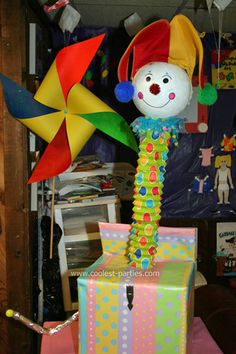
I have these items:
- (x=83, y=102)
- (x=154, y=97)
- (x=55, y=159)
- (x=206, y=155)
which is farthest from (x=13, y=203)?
(x=206, y=155)

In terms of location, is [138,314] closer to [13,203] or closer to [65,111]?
[65,111]

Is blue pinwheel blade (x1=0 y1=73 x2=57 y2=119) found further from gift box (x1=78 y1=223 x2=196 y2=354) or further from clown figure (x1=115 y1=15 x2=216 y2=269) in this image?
gift box (x1=78 y1=223 x2=196 y2=354)

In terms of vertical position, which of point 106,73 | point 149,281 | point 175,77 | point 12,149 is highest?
point 106,73

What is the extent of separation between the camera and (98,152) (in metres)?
2.58

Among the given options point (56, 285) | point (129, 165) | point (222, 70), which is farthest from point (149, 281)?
point (222, 70)

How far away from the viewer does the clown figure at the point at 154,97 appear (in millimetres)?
912

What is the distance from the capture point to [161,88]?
906mm

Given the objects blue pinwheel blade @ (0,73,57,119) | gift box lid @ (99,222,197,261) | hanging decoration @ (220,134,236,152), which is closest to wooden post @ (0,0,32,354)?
blue pinwheel blade @ (0,73,57,119)

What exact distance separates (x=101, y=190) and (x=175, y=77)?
1443 millimetres

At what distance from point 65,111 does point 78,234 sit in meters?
Answer: 1.27

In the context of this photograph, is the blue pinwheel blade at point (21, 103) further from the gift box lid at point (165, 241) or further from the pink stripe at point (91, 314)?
the pink stripe at point (91, 314)

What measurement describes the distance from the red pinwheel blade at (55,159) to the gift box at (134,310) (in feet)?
1.12

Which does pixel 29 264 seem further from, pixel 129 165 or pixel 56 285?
pixel 129 165

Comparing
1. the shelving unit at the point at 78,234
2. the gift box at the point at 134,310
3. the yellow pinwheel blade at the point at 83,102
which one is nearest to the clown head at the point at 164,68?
the yellow pinwheel blade at the point at 83,102
